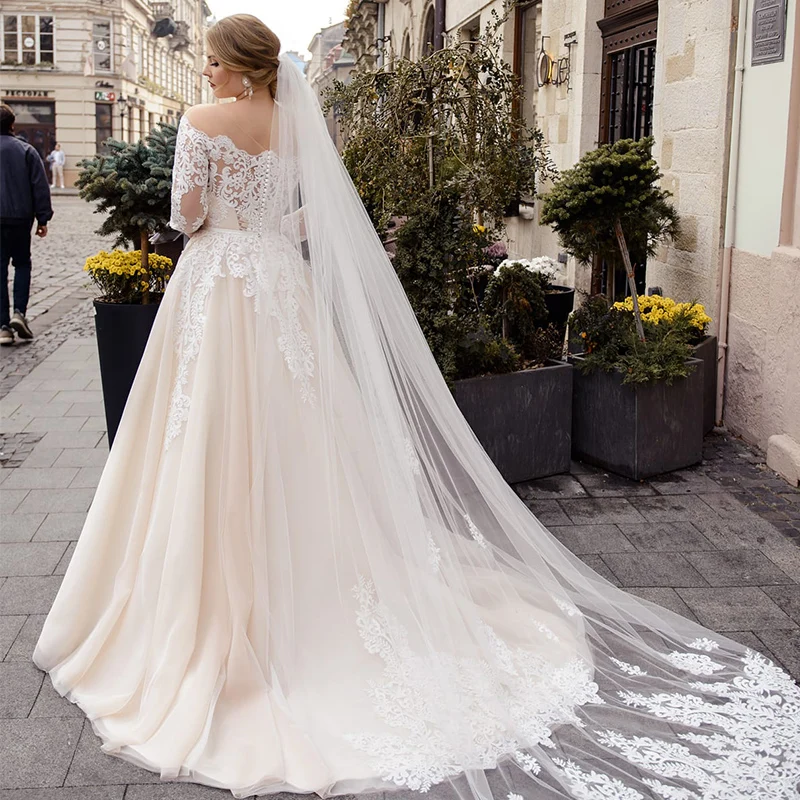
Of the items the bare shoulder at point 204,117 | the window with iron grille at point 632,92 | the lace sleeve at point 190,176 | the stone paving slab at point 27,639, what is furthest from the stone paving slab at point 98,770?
the window with iron grille at point 632,92

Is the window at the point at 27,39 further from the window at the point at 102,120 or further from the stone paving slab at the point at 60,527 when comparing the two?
the stone paving slab at the point at 60,527

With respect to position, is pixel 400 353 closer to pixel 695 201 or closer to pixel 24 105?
pixel 695 201

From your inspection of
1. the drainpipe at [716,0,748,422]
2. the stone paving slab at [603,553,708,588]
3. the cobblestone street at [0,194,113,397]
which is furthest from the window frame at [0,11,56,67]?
the stone paving slab at [603,553,708,588]

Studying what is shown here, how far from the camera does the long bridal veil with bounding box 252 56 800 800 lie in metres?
2.79

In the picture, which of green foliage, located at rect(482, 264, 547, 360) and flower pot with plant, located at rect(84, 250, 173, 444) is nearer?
flower pot with plant, located at rect(84, 250, 173, 444)

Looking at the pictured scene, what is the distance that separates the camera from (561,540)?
458 cm

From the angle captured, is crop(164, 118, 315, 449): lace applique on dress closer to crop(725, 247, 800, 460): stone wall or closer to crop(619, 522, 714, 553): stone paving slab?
crop(619, 522, 714, 553): stone paving slab

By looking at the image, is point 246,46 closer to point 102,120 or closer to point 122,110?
point 102,120

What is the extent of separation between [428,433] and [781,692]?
1383 millimetres

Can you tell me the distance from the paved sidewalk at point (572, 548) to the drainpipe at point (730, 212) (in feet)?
1.45

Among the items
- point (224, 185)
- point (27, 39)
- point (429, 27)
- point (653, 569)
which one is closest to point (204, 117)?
point (224, 185)

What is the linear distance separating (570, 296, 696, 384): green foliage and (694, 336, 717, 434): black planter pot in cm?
10

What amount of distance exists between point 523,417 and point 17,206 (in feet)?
18.7

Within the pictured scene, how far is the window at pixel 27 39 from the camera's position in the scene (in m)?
42.5
